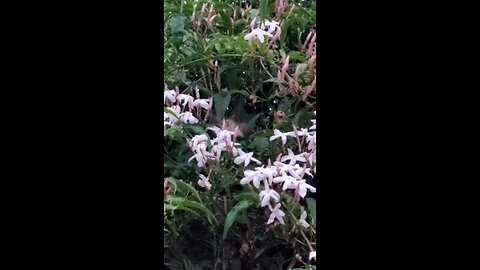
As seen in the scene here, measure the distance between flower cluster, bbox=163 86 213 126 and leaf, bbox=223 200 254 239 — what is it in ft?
0.62

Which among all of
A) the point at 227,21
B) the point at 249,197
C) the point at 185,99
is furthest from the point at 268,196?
the point at 227,21

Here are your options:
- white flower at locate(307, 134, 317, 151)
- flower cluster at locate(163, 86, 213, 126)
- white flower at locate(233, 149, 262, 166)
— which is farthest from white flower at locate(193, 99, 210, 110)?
white flower at locate(307, 134, 317, 151)

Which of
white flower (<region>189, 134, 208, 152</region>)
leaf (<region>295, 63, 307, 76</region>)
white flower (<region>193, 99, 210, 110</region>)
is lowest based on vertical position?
white flower (<region>189, 134, 208, 152</region>)

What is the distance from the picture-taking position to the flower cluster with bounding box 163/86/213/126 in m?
1.29

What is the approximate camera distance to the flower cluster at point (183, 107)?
1.29 m

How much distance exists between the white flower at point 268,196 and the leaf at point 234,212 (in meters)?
0.03

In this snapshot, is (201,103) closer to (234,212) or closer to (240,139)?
(240,139)

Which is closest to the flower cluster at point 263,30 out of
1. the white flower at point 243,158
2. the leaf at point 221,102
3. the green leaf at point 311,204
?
the leaf at point 221,102

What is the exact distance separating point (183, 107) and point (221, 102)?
0.08m

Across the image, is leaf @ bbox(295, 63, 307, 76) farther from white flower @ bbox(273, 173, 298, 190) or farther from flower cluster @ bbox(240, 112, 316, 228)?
white flower @ bbox(273, 173, 298, 190)
